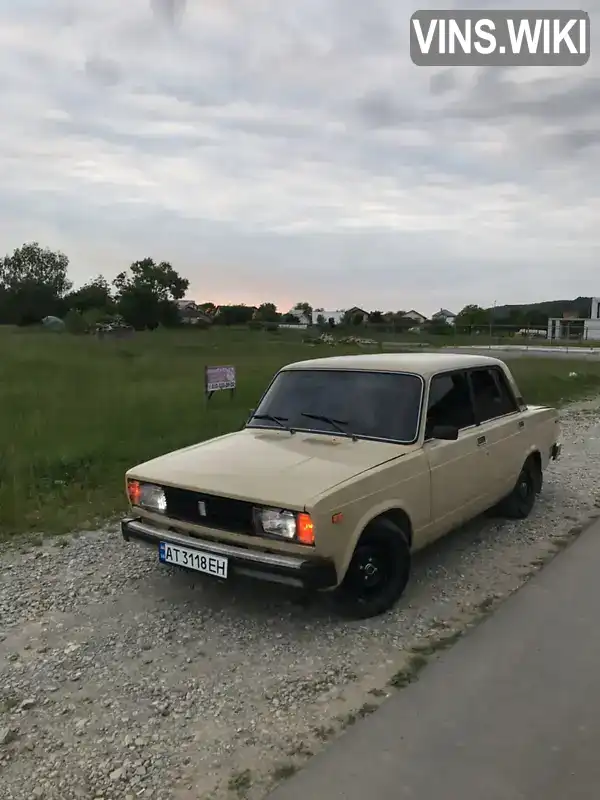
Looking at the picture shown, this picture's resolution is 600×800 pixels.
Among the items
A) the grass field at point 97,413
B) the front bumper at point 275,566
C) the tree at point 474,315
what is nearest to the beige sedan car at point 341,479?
the front bumper at point 275,566

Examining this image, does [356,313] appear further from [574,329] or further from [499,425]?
[499,425]

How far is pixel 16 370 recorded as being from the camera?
18359mm

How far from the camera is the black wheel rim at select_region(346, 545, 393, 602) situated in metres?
3.96

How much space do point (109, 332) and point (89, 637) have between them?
117 feet

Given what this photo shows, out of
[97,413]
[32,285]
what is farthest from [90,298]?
[97,413]

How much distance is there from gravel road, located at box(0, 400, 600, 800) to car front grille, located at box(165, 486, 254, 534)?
600mm

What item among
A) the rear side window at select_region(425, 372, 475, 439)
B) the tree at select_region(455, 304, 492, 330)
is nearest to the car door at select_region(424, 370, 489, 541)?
the rear side window at select_region(425, 372, 475, 439)

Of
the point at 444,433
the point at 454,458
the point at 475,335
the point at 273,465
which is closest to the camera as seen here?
the point at 273,465

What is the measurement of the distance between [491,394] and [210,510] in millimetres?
2973

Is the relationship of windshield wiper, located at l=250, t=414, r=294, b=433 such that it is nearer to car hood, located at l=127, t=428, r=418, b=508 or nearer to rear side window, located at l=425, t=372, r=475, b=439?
car hood, located at l=127, t=428, r=418, b=508

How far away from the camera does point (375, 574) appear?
4.09 m

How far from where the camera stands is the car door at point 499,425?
5.50 metres

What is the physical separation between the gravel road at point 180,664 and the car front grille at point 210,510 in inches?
23.6

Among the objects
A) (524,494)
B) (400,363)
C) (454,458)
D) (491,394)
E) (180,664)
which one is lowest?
(180,664)
